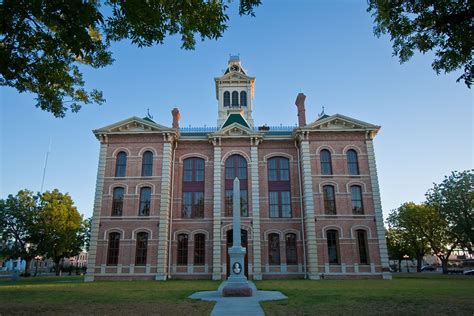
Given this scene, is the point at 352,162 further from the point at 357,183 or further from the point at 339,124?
the point at 339,124

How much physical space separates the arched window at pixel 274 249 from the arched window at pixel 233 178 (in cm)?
314

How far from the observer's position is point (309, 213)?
2834cm

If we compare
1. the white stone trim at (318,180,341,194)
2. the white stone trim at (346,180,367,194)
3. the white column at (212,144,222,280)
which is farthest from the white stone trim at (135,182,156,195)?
the white stone trim at (346,180,367,194)

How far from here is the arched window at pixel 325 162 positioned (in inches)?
1185

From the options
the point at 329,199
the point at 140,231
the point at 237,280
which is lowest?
the point at 237,280

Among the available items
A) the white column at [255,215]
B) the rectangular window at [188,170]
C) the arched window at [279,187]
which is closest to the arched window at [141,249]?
the rectangular window at [188,170]

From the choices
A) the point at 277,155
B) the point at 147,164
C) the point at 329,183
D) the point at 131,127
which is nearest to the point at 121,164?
the point at 147,164

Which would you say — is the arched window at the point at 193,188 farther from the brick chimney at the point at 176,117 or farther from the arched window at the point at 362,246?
the arched window at the point at 362,246

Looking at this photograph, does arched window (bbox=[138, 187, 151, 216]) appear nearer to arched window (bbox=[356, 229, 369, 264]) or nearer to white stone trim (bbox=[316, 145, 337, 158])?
white stone trim (bbox=[316, 145, 337, 158])

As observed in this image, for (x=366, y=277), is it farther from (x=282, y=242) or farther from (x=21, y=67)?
(x=21, y=67)

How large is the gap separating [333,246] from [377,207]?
17.0ft

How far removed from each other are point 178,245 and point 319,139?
16085 millimetres

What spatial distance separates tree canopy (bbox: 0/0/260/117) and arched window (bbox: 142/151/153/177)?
19.3 metres

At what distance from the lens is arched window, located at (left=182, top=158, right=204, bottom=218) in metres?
30.1
